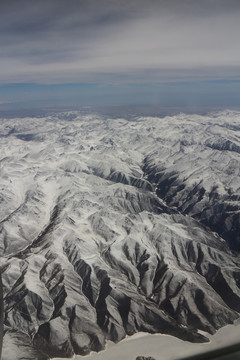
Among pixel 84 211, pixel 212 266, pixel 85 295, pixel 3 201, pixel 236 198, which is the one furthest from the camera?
pixel 3 201

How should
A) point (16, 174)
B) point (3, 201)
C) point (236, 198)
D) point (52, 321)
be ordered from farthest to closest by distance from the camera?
point (16, 174), point (3, 201), point (236, 198), point (52, 321)

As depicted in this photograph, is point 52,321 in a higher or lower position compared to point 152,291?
higher

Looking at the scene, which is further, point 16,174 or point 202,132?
point 202,132

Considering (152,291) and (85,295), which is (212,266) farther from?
(85,295)

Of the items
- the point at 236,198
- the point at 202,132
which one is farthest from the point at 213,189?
the point at 202,132

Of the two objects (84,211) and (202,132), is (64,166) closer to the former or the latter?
(84,211)

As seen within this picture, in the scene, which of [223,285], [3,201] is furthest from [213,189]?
[3,201]
